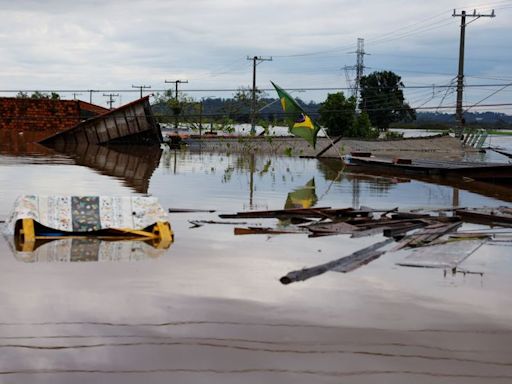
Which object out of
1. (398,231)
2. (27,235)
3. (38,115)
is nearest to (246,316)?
(27,235)

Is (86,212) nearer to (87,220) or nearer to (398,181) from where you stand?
(87,220)

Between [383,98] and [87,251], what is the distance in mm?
90829

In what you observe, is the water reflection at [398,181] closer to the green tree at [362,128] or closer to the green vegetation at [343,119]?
the green vegetation at [343,119]

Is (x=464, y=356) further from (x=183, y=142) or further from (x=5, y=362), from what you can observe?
(x=183, y=142)

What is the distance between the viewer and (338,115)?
7300 cm

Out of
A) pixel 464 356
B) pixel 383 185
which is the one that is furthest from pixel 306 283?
pixel 383 185

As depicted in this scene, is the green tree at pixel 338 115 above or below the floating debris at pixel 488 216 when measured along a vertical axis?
above

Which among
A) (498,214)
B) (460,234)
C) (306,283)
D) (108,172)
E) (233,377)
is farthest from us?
(108,172)

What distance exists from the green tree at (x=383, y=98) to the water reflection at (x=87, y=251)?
287 feet

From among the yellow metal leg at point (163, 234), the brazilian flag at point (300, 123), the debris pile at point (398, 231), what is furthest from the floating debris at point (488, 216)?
the brazilian flag at point (300, 123)

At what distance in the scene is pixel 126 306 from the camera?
342 inches

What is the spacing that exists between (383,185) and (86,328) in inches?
738

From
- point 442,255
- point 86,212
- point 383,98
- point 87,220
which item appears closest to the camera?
point 442,255

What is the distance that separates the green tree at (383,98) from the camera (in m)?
99.6
